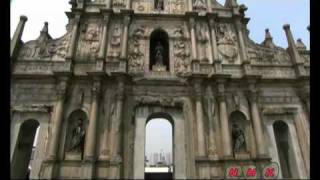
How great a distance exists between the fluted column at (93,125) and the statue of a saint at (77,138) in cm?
47

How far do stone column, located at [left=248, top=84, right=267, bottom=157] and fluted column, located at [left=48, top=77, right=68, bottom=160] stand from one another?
26.7ft

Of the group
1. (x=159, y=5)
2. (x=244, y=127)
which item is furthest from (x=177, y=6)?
(x=244, y=127)

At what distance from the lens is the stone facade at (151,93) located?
11234 millimetres

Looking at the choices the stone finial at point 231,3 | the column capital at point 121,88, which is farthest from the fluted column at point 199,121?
the stone finial at point 231,3

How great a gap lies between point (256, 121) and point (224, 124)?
1.45 meters

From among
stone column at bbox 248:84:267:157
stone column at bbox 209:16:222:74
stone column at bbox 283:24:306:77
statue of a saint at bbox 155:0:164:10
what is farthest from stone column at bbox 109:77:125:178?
stone column at bbox 283:24:306:77

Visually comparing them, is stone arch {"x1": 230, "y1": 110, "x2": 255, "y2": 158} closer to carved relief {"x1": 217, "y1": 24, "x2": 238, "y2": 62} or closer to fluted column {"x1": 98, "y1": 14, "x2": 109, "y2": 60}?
carved relief {"x1": 217, "y1": 24, "x2": 238, "y2": 62}

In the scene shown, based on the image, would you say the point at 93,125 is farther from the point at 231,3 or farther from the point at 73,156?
the point at 231,3

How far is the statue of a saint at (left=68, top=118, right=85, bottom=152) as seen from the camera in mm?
11375

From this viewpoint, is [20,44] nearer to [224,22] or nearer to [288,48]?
[224,22]

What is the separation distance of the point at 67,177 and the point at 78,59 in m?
5.37

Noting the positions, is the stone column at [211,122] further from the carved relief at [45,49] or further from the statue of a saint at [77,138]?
the carved relief at [45,49]

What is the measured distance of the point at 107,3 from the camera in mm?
14664

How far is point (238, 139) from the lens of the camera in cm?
1198
